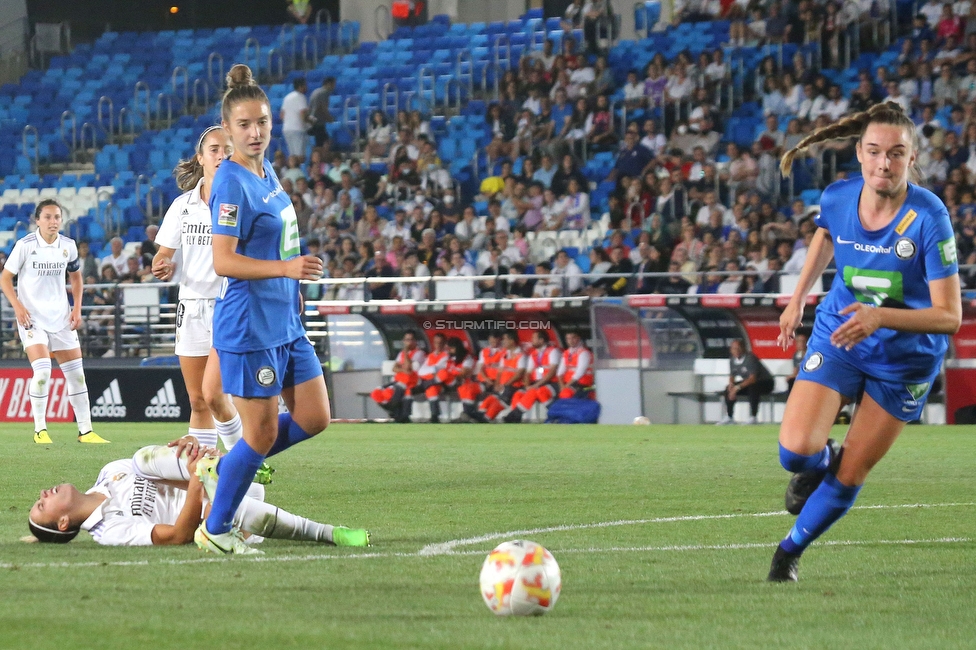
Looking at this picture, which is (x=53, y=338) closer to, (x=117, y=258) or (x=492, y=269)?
(x=492, y=269)

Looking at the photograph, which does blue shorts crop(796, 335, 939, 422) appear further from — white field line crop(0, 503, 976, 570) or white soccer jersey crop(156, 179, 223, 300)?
white soccer jersey crop(156, 179, 223, 300)

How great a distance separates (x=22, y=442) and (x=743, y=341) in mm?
8811

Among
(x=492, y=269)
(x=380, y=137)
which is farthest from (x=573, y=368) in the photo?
(x=380, y=137)

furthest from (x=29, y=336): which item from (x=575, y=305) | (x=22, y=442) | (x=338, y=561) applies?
(x=338, y=561)

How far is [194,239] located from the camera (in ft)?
29.7

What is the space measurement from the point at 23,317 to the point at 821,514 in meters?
10.9

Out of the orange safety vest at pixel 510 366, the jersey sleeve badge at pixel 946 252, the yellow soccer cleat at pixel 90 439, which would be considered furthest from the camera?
the orange safety vest at pixel 510 366

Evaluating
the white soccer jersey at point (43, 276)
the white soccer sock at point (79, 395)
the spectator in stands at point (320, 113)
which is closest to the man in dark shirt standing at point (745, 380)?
the white soccer sock at point (79, 395)

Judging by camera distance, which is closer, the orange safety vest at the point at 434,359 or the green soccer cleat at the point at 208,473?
the green soccer cleat at the point at 208,473

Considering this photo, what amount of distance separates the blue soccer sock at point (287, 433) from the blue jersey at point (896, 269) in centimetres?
236

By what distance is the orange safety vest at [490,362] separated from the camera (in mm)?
19578

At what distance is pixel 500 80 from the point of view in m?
27.6

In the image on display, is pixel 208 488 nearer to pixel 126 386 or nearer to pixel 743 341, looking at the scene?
pixel 743 341

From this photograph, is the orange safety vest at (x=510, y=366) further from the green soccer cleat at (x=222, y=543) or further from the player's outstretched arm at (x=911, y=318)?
the player's outstretched arm at (x=911, y=318)
